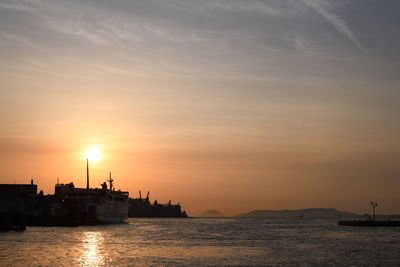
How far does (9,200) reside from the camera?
506 feet

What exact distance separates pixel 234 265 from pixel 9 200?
108606 mm

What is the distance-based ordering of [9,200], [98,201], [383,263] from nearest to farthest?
[383,263] < [9,200] < [98,201]

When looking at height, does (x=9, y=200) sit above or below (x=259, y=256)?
above

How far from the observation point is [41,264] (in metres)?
57.4

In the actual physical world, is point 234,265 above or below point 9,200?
below

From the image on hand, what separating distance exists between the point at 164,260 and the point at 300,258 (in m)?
15.7

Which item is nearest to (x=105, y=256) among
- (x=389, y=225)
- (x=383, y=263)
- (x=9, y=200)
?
(x=383, y=263)

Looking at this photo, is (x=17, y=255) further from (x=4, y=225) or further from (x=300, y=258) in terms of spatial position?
(x=4, y=225)

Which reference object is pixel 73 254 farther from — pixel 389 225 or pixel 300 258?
pixel 389 225

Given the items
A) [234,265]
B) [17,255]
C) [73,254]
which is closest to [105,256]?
[73,254]

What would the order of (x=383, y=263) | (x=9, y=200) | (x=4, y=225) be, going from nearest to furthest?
(x=383, y=263) < (x=4, y=225) < (x=9, y=200)

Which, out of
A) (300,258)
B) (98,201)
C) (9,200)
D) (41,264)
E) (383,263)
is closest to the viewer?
(41,264)

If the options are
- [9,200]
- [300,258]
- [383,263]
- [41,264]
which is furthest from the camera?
[9,200]

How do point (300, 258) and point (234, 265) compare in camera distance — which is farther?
point (300, 258)
